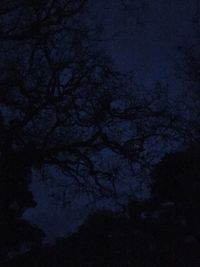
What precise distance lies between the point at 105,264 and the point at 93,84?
348 centimetres

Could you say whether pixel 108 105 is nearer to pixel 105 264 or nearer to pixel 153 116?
pixel 153 116

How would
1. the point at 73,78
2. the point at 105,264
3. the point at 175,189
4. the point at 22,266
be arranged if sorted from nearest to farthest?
Answer: the point at 105,264 → the point at 22,266 → the point at 73,78 → the point at 175,189

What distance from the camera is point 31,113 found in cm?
1092

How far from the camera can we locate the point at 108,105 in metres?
11.2

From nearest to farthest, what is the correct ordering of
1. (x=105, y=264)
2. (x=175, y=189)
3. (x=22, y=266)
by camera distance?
(x=105, y=264) < (x=22, y=266) < (x=175, y=189)

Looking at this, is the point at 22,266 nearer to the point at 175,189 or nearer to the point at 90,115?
the point at 90,115

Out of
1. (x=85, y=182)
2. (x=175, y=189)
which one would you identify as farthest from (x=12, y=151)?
(x=175, y=189)

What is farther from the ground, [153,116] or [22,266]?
[153,116]

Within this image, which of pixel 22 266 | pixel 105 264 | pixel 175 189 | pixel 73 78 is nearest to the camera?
pixel 105 264

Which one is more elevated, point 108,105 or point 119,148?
point 108,105

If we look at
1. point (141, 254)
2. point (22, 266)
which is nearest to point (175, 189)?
point (141, 254)

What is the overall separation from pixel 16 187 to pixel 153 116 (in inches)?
119

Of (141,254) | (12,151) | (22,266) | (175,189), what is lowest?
(141,254)

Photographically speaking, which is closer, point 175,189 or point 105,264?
point 105,264
